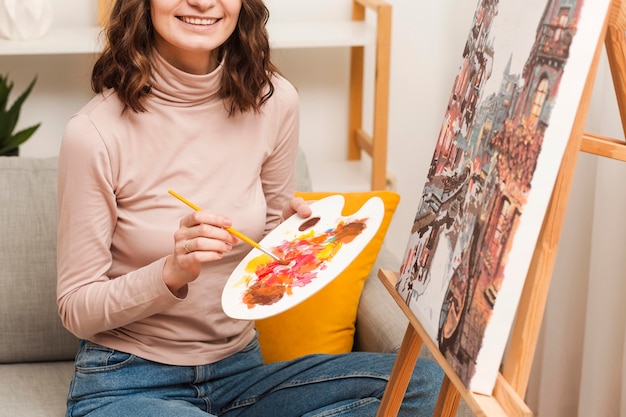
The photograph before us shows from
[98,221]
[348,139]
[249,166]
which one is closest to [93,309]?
[98,221]

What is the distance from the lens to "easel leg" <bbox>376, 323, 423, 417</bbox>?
140cm

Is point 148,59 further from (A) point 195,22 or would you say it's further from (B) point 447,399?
(B) point 447,399

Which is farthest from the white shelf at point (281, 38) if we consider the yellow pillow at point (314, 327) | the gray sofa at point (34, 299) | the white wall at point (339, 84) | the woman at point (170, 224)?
the woman at point (170, 224)

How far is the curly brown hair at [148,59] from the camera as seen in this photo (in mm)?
1559

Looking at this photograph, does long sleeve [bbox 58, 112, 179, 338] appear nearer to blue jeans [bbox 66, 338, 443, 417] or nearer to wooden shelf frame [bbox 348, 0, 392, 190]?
blue jeans [bbox 66, 338, 443, 417]

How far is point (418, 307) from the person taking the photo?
4.37 ft

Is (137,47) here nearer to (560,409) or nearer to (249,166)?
(249,166)

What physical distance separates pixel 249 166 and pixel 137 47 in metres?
0.30

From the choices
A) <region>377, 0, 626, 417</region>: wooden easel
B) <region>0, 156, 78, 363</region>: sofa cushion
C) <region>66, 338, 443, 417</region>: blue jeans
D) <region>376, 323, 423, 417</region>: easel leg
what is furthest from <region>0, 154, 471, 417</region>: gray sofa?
<region>377, 0, 626, 417</region>: wooden easel

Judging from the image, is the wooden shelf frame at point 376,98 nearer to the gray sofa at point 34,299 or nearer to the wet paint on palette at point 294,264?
the gray sofa at point 34,299

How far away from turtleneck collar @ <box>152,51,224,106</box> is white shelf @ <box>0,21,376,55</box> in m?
0.84

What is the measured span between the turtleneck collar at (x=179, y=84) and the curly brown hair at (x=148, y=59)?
0.02 m

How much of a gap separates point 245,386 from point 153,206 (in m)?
0.37

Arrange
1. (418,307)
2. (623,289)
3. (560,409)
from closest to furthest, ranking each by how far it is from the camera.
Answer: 1. (418,307)
2. (623,289)
3. (560,409)
